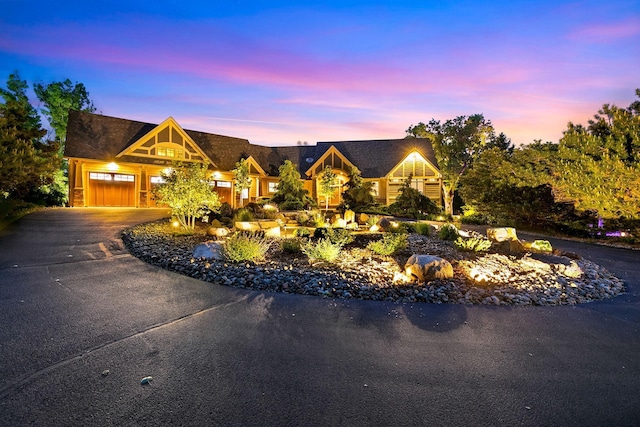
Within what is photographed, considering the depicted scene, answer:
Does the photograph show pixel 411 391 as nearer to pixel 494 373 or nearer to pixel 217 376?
pixel 494 373

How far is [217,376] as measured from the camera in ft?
10.2

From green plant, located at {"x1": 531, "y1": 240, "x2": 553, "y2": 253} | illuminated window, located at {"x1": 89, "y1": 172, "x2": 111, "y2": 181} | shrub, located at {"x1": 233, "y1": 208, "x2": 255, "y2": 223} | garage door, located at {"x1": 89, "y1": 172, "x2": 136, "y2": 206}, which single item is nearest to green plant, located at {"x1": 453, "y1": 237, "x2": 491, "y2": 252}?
green plant, located at {"x1": 531, "y1": 240, "x2": 553, "y2": 253}

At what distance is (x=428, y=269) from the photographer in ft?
20.8

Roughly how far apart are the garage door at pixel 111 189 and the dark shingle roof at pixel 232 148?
128 cm

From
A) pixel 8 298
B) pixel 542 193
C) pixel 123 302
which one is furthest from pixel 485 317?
pixel 542 193

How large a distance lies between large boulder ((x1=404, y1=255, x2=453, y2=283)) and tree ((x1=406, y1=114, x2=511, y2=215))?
23.9m

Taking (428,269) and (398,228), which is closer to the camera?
(428,269)

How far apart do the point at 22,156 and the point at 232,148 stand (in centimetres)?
1603

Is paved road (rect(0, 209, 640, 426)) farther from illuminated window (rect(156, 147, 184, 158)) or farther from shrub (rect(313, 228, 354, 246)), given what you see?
illuminated window (rect(156, 147, 184, 158))

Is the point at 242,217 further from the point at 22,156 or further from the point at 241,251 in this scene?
the point at 22,156

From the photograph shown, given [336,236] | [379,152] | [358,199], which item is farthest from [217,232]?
[379,152]

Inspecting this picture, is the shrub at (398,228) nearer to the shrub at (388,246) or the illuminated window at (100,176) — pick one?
the shrub at (388,246)

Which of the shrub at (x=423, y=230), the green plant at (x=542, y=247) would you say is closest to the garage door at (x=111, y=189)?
the shrub at (x=423, y=230)

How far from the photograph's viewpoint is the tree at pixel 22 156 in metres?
12.1
